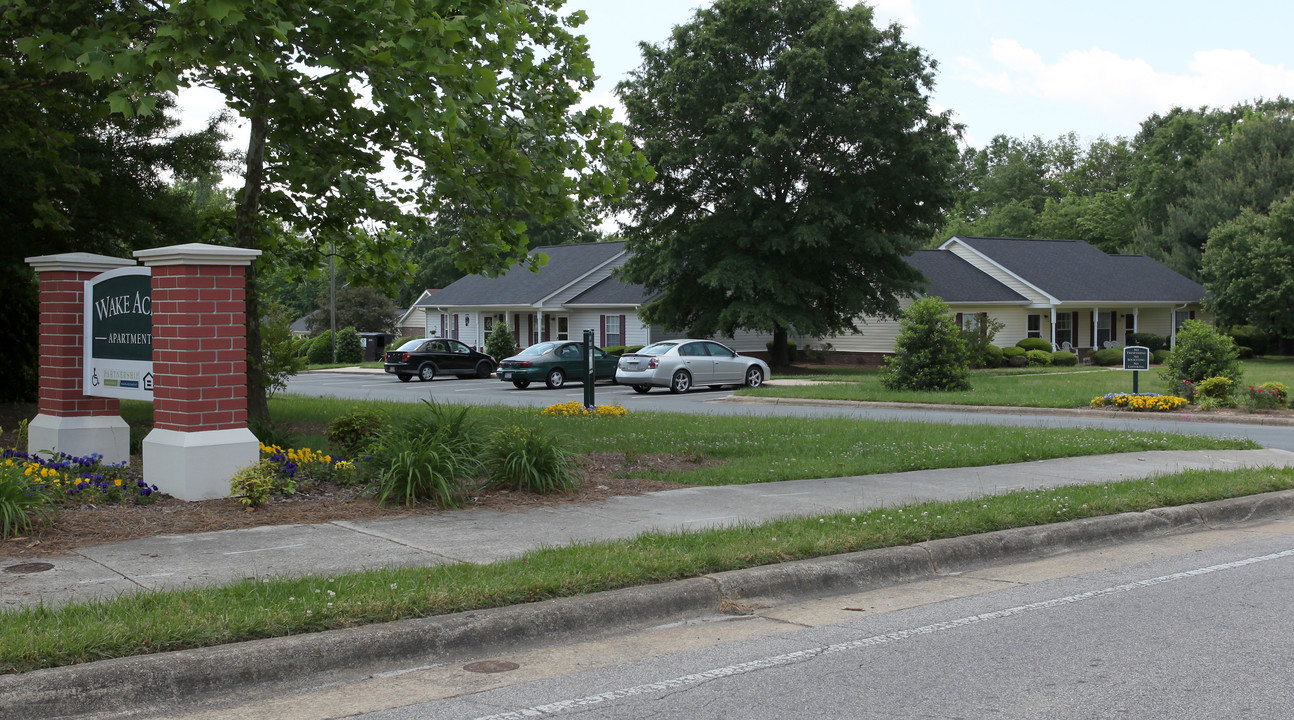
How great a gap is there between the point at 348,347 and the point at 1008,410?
39295mm

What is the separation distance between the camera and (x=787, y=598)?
22.0 feet

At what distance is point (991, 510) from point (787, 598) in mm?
2685

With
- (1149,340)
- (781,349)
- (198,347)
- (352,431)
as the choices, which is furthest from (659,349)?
(1149,340)

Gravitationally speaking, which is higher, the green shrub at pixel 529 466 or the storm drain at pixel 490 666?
the green shrub at pixel 529 466

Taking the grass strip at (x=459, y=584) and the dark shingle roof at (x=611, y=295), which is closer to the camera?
the grass strip at (x=459, y=584)

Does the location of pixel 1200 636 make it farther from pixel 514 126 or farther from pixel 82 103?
pixel 82 103

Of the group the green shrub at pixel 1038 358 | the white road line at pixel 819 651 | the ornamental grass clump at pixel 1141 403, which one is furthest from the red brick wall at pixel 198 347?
the green shrub at pixel 1038 358

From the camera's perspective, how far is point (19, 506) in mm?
7359

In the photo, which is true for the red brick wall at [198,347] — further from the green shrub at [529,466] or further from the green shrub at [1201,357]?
the green shrub at [1201,357]

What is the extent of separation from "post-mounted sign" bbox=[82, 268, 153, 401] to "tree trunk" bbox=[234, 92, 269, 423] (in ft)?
7.28

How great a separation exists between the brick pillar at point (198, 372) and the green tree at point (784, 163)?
27.4 metres

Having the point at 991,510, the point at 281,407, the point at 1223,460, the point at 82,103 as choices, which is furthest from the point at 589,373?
the point at 991,510

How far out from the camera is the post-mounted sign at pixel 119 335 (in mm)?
9516

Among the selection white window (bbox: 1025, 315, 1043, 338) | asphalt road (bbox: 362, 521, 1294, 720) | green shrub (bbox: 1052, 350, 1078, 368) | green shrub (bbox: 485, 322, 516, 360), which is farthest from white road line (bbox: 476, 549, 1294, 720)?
green shrub (bbox: 485, 322, 516, 360)
